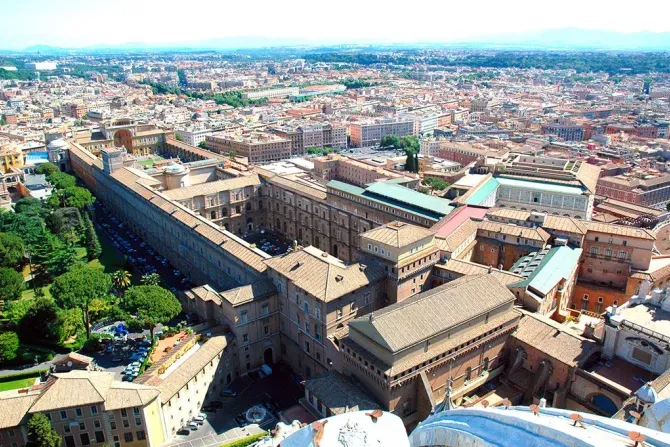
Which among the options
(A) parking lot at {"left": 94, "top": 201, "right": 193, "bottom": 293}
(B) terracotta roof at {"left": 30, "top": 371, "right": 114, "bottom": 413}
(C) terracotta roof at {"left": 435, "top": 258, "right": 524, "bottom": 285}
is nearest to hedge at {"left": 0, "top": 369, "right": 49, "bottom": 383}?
(B) terracotta roof at {"left": 30, "top": 371, "right": 114, "bottom": 413}

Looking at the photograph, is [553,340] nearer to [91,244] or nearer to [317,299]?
[317,299]

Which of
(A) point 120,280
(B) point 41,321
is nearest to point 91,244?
(A) point 120,280

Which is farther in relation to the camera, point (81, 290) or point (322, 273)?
point (81, 290)

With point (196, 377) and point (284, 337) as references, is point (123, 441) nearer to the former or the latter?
point (196, 377)

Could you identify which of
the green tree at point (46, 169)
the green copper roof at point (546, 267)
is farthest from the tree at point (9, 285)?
the green tree at point (46, 169)

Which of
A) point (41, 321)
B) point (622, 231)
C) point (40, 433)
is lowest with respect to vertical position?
point (40, 433)

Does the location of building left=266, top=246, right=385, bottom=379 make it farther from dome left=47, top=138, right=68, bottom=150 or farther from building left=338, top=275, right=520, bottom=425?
dome left=47, top=138, right=68, bottom=150

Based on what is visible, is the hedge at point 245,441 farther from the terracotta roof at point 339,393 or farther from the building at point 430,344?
the building at point 430,344

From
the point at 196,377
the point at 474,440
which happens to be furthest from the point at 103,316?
the point at 474,440
